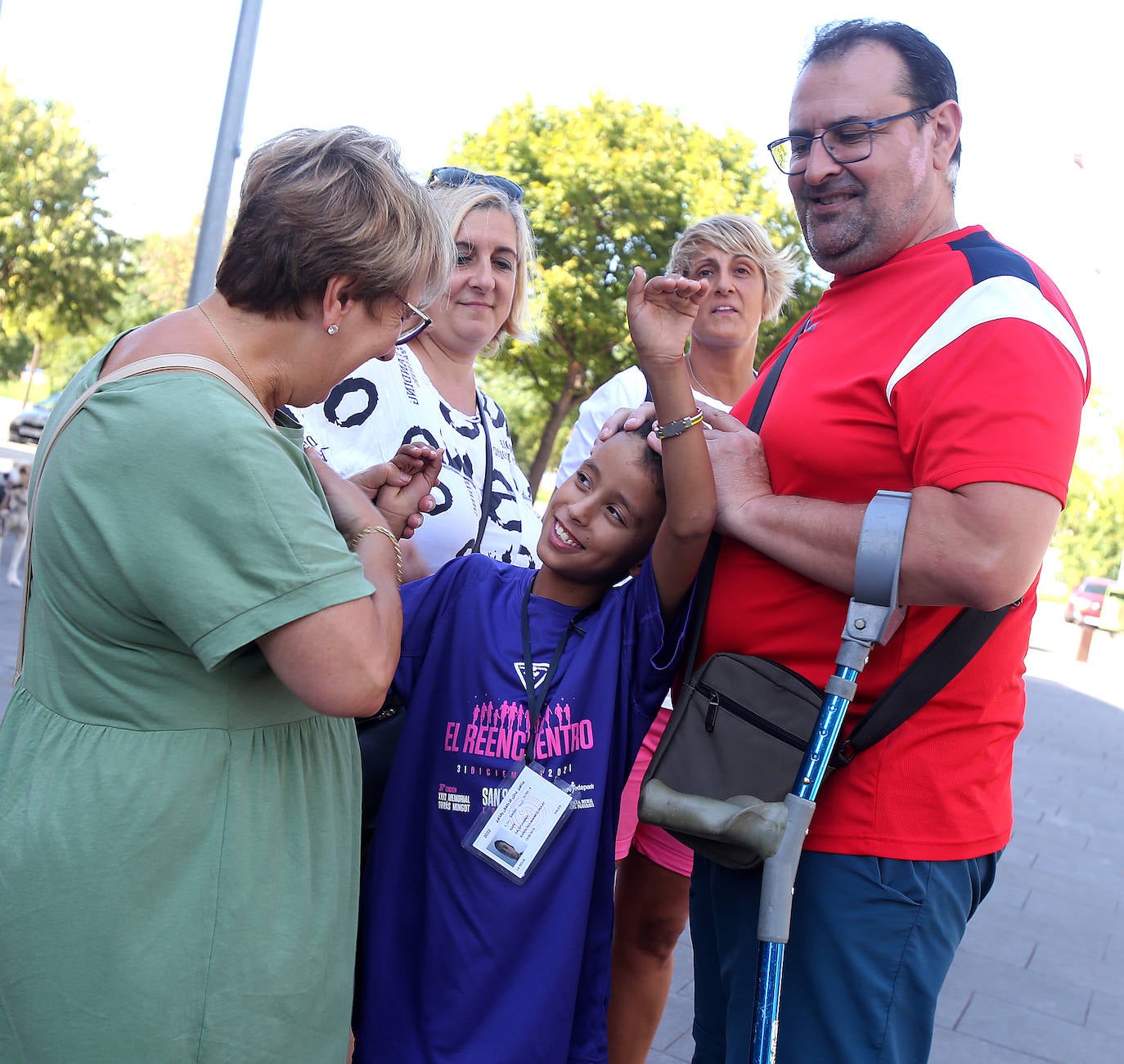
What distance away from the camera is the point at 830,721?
5.75ft

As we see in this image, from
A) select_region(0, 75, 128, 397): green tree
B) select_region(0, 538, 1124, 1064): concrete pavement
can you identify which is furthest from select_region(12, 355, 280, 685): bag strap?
select_region(0, 75, 128, 397): green tree

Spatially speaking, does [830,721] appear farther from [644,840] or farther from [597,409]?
[597,409]

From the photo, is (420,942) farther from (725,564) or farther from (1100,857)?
(1100,857)

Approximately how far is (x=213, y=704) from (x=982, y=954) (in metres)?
4.48

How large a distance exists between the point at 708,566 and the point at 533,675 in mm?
417

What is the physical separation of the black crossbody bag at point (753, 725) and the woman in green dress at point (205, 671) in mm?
591

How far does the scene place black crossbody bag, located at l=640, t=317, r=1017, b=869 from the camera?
1806 mm

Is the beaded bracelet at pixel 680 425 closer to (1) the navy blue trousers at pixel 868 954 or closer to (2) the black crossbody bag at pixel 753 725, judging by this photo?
(2) the black crossbody bag at pixel 753 725

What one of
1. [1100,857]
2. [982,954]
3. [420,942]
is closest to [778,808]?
[420,942]

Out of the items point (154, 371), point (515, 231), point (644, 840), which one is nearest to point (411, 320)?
point (154, 371)

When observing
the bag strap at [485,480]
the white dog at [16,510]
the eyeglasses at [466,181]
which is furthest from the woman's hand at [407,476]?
the white dog at [16,510]

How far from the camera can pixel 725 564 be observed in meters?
2.11

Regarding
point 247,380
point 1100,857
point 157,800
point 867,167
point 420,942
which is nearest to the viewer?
point 157,800

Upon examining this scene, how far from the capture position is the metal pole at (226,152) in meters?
6.11
